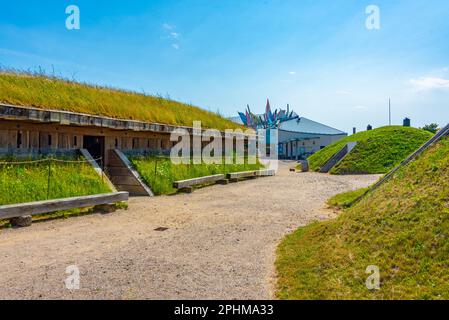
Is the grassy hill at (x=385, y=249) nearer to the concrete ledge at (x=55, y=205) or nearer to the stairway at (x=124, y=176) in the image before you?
the concrete ledge at (x=55, y=205)

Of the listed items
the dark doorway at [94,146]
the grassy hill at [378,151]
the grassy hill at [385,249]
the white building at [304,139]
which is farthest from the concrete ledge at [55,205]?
the white building at [304,139]

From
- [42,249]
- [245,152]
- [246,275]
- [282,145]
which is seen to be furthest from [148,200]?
[282,145]

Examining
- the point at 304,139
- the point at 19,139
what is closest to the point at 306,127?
the point at 304,139

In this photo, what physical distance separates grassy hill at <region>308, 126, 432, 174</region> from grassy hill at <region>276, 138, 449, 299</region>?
57.7 feet

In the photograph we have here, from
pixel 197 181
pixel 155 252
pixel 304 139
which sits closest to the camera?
pixel 155 252

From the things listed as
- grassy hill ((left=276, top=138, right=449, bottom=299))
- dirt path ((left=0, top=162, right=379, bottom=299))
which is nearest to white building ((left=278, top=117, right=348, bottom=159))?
dirt path ((left=0, top=162, right=379, bottom=299))

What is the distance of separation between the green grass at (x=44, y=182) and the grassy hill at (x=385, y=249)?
6.63 metres

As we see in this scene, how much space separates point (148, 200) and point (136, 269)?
667 centimetres

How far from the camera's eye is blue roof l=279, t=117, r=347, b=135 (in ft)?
185

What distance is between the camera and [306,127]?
58.2 meters

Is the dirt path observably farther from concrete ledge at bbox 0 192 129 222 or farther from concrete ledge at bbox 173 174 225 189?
concrete ledge at bbox 173 174 225 189

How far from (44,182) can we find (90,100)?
5.19m

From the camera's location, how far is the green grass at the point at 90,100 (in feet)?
34.8

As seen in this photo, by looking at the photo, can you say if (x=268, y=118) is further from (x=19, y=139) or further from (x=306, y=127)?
(x=19, y=139)
